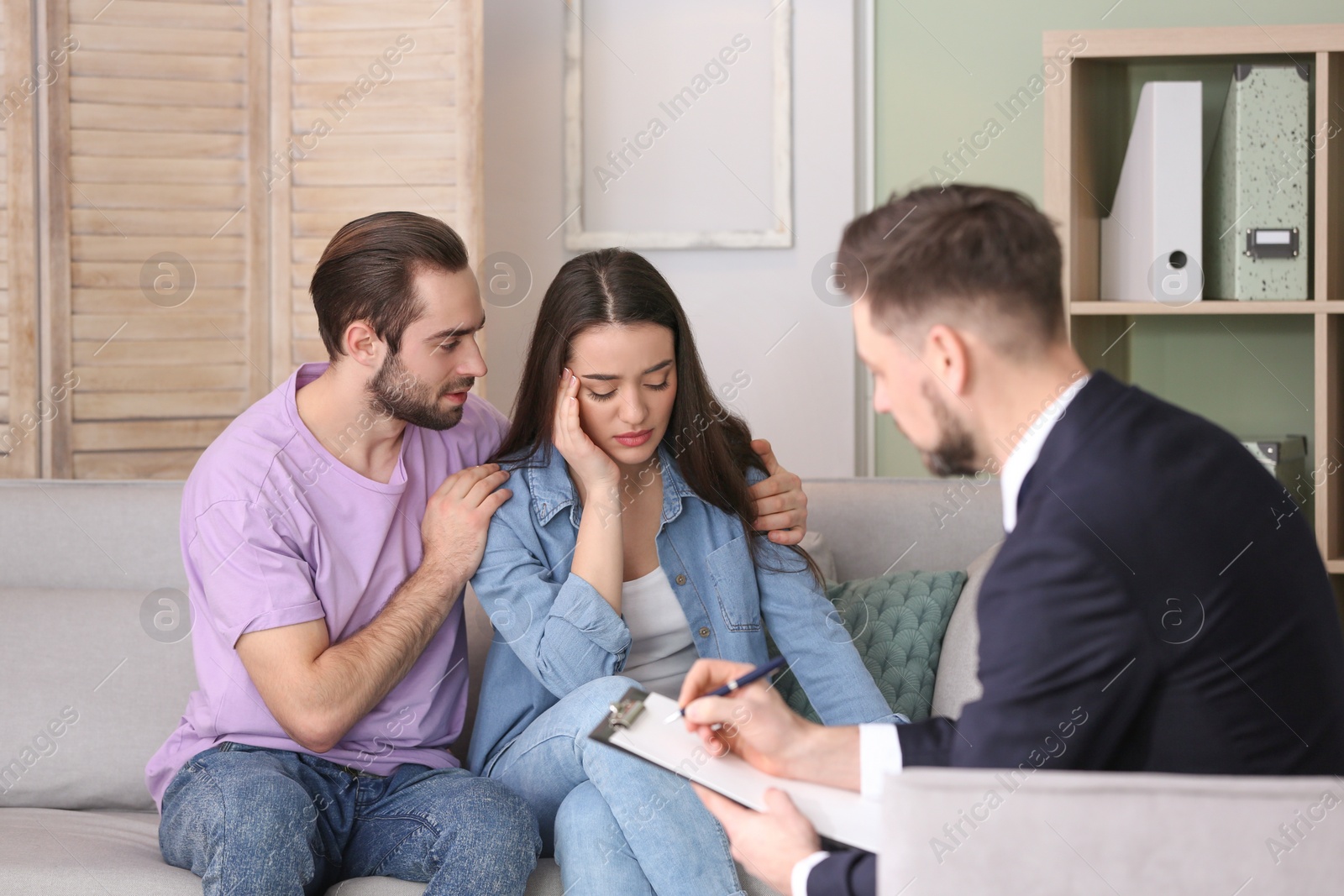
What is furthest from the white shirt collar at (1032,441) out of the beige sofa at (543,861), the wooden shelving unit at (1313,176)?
the wooden shelving unit at (1313,176)

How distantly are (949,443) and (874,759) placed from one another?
36 cm

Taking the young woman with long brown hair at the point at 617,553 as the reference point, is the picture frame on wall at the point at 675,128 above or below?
above

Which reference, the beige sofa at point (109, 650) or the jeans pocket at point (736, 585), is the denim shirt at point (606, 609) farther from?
the beige sofa at point (109, 650)

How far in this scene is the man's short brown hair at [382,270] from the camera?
1635mm

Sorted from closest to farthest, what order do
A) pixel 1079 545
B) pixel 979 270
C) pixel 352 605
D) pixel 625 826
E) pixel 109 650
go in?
pixel 1079 545, pixel 979 270, pixel 625 826, pixel 352 605, pixel 109 650

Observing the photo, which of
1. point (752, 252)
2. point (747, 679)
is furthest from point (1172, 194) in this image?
point (747, 679)

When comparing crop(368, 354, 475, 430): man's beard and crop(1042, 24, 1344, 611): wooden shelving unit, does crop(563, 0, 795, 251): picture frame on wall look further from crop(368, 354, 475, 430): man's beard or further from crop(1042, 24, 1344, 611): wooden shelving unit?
crop(368, 354, 475, 430): man's beard

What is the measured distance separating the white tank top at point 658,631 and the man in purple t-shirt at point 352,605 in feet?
0.63

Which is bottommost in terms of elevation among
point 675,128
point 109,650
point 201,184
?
point 109,650

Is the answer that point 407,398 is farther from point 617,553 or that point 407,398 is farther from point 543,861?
point 543,861

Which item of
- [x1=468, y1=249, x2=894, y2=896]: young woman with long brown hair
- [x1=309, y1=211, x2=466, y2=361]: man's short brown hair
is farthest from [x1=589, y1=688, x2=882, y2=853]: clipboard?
[x1=309, y1=211, x2=466, y2=361]: man's short brown hair

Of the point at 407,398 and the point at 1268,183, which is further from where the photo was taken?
the point at 1268,183

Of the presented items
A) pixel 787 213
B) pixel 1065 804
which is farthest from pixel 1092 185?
pixel 1065 804

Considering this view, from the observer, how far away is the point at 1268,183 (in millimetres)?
2205
